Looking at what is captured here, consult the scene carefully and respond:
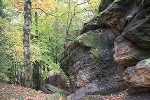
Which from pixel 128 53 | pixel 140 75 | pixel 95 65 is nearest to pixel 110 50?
pixel 95 65

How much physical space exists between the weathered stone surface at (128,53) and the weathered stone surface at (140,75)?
0.67m

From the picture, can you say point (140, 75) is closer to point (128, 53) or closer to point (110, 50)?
point (128, 53)

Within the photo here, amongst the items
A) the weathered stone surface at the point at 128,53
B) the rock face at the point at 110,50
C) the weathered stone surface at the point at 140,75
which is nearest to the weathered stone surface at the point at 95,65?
the rock face at the point at 110,50

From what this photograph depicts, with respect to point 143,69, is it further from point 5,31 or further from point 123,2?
point 5,31

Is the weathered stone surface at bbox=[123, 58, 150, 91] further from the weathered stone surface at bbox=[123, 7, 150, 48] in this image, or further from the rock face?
the weathered stone surface at bbox=[123, 7, 150, 48]

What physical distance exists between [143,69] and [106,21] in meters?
6.10

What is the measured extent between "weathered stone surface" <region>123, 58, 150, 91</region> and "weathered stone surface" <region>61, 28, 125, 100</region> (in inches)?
118

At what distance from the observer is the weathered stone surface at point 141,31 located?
918cm

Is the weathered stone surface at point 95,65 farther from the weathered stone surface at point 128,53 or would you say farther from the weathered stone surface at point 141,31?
the weathered stone surface at point 141,31

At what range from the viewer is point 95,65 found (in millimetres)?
13961

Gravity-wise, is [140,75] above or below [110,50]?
below

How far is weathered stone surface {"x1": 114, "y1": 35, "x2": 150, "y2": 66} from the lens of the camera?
32.1ft

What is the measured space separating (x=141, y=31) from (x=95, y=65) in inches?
205

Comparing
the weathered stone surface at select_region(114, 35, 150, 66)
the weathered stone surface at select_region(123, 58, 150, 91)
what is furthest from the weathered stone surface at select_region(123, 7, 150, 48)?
the weathered stone surface at select_region(123, 58, 150, 91)
